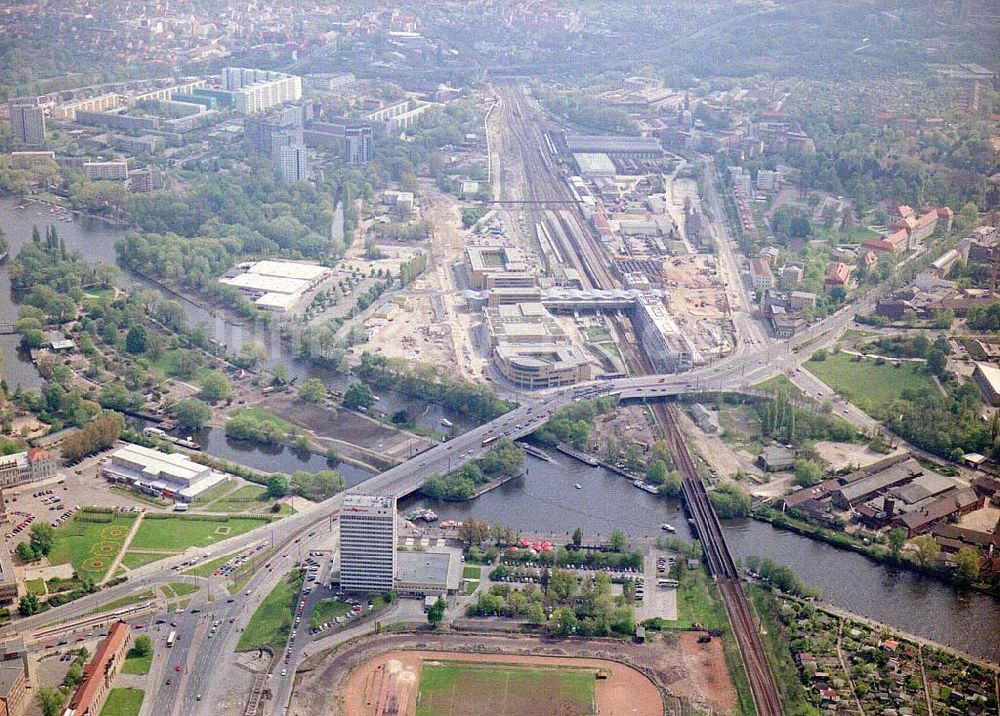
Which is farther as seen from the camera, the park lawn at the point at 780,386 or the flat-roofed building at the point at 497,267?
the flat-roofed building at the point at 497,267

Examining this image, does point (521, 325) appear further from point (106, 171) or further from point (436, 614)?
point (106, 171)

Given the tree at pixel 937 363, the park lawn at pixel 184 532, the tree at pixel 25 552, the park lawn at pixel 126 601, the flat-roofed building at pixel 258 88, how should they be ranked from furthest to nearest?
the flat-roofed building at pixel 258 88 → the tree at pixel 937 363 → the park lawn at pixel 184 532 → the tree at pixel 25 552 → the park lawn at pixel 126 601

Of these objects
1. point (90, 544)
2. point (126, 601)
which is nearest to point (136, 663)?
point (126, 601)

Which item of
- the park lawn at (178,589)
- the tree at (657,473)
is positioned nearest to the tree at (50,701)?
the park lawn at (178,589)

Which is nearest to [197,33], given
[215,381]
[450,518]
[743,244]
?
[743,244]

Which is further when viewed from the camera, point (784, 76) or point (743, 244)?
point (784, 76)

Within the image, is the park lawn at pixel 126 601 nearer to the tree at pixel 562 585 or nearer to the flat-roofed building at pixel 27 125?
the tree at pixel 562 585

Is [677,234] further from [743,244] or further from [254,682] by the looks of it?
[254,682]
